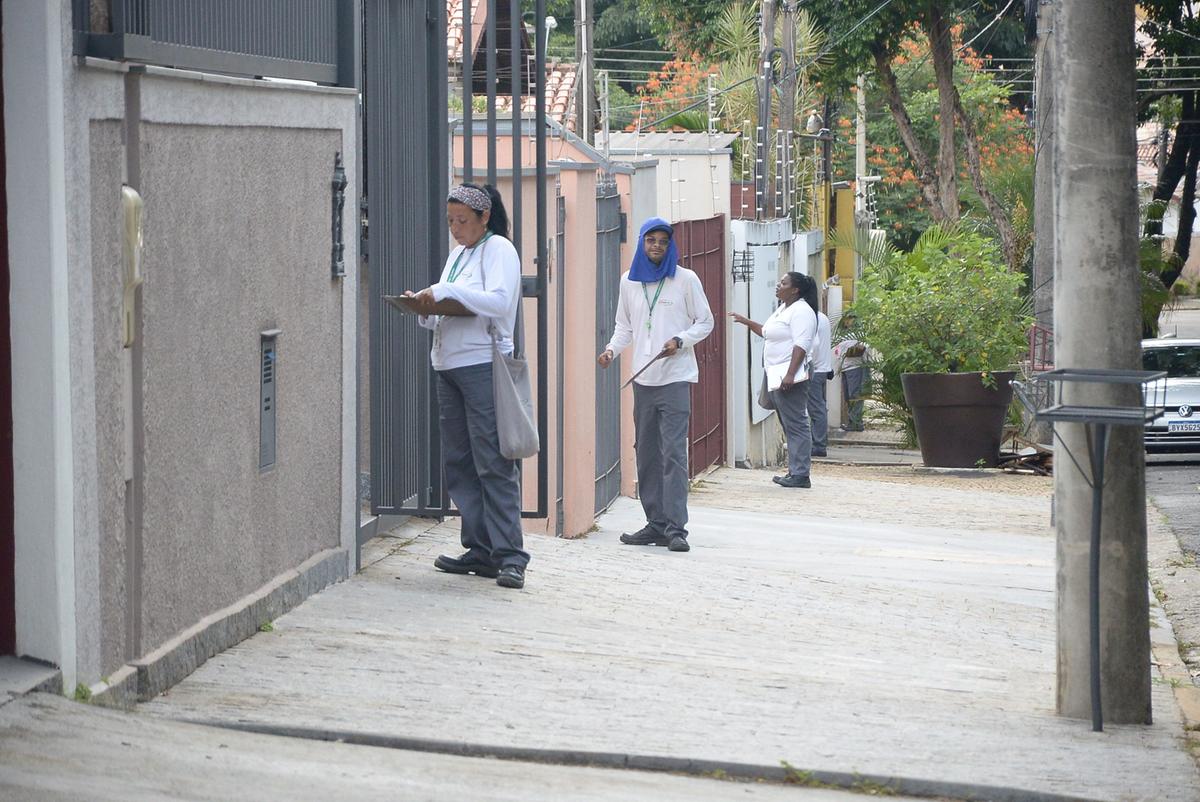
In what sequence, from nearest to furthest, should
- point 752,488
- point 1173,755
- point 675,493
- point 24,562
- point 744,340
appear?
point 24,562
point 1173,755
point 675,493
point 752,488
point 744,340

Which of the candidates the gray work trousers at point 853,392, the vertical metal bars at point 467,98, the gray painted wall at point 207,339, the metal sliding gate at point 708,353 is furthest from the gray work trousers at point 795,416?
the gray work trousers at point 853,392

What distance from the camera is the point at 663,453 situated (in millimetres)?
10039

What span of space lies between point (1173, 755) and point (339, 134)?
4.36 meters

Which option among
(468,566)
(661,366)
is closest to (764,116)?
(661,366)

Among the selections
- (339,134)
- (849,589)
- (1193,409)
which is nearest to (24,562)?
(339,134)

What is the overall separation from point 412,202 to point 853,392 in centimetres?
2012

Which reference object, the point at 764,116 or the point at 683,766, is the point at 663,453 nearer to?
the point at 683,766

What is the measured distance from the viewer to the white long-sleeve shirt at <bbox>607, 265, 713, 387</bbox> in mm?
10008

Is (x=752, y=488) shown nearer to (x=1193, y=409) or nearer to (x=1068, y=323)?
(x=1193, y=409)

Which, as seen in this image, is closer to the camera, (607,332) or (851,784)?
(851,784)

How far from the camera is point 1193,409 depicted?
18484 millimetres

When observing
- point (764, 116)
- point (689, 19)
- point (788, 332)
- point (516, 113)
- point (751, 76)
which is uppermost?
point (689, 19)

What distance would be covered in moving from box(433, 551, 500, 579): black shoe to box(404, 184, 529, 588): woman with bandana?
0.03 m

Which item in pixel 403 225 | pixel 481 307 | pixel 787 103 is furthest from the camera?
pixel 787 103
